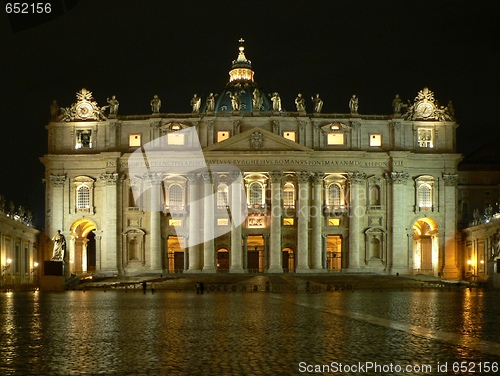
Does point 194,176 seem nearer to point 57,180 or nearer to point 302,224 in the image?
point 302,224

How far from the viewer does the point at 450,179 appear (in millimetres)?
88812

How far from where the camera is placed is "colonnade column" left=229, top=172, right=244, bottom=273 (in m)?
85.4

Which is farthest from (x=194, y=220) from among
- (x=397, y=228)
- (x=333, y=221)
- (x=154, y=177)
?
(x=397, y=228)

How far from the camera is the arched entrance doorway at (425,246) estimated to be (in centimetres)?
8938

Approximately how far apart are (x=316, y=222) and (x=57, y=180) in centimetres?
2665

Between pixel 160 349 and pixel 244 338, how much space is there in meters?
2.94

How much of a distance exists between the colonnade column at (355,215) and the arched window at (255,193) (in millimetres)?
9024

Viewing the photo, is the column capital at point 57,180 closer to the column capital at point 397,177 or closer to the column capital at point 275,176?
the column capital at point 275,176

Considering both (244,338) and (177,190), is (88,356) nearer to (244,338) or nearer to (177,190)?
(244,338)

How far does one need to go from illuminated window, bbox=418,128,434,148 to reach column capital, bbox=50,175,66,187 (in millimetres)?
36829

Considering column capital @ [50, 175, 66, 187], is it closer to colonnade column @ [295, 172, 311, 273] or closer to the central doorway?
the central doorway

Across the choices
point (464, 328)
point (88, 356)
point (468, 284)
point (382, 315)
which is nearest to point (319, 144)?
point (468, 284)

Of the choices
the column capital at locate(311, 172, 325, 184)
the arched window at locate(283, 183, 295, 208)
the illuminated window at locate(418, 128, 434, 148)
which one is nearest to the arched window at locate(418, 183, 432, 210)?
the illuminated window at locate(418, 128, 434, 148)

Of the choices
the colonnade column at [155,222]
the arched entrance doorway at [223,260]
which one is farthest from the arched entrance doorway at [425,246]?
the colonnade column at [155,222]
